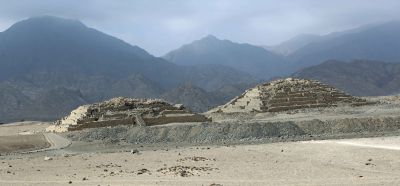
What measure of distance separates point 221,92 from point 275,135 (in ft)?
316

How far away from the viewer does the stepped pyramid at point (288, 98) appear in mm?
63969

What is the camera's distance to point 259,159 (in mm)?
26125

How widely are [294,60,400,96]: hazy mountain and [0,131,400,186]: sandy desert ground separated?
135m

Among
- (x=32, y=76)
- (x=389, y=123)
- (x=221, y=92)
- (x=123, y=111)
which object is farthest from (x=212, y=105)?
(x=32, y=76)

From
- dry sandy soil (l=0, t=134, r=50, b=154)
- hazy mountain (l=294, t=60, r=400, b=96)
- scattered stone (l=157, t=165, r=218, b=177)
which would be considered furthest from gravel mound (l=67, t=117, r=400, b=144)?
hazy mountain (l=294, t=60, r=400, b=96)

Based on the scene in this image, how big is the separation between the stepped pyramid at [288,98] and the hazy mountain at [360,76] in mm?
92445

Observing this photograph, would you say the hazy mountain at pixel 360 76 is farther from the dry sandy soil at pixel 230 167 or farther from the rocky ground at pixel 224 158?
the dry sandy soil at pixel 230 167

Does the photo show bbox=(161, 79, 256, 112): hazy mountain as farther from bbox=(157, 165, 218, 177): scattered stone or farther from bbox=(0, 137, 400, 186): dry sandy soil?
bbox=(157, 165, 218, 177): scattered stone

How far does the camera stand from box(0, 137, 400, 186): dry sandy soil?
19.1 metres

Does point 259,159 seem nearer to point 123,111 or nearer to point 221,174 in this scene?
point 221,174

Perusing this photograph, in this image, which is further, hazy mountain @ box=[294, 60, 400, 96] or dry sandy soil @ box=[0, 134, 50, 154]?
hazy mountain @ box=[294, 60, 400, 96]

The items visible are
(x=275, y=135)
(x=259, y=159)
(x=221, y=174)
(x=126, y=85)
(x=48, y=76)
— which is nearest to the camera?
(x=221, y=174)

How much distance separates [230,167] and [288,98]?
43.3 meters

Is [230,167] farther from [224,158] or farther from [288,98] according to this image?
[288,98]
